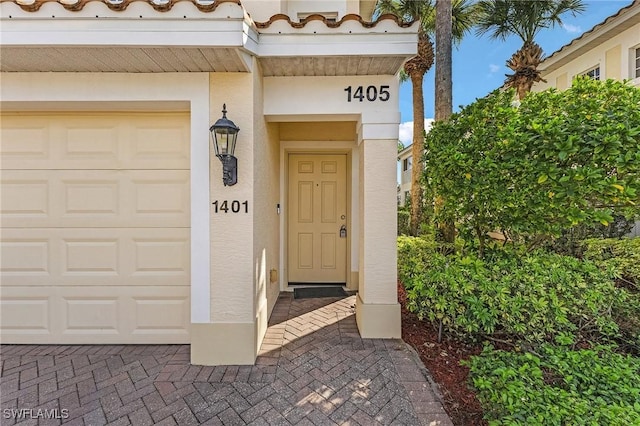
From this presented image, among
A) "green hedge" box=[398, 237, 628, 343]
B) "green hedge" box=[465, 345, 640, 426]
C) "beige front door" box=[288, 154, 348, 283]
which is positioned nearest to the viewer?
"green hedge" box=[465, 345, 640, 426]

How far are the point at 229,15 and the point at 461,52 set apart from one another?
8.96 m

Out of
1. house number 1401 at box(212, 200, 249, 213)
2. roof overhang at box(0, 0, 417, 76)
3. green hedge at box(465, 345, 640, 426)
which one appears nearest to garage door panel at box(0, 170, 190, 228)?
house number 1401 at box(212, 200, 249, 213)

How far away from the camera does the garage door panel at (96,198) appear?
3232mm

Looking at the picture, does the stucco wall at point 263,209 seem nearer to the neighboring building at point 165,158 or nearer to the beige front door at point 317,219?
the neighboring building at point 165,158

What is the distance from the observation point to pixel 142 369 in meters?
2.81

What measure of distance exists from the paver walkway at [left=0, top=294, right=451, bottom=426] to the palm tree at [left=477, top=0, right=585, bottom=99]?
8.87 m

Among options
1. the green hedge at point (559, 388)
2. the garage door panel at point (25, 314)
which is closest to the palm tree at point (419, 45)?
the green hedge at point (559, 388)

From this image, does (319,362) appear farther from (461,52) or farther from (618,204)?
(461,52)

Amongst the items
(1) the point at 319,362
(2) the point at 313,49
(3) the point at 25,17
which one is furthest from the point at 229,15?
(1) the point at 319,362

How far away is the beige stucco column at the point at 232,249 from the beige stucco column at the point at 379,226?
137 centimetres

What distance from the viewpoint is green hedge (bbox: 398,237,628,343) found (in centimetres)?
268

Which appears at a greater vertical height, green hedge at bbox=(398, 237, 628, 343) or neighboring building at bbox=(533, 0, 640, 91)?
neighboring building at bbox=(533, 0, 640, 91)

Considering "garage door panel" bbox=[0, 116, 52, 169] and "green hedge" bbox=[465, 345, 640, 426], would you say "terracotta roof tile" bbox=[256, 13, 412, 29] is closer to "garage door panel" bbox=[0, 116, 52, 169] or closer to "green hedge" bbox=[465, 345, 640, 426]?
"garage door panel" bbox=[0, 116, 52, 169]

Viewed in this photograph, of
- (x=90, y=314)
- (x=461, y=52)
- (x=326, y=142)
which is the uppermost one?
(x=461, y=52)
